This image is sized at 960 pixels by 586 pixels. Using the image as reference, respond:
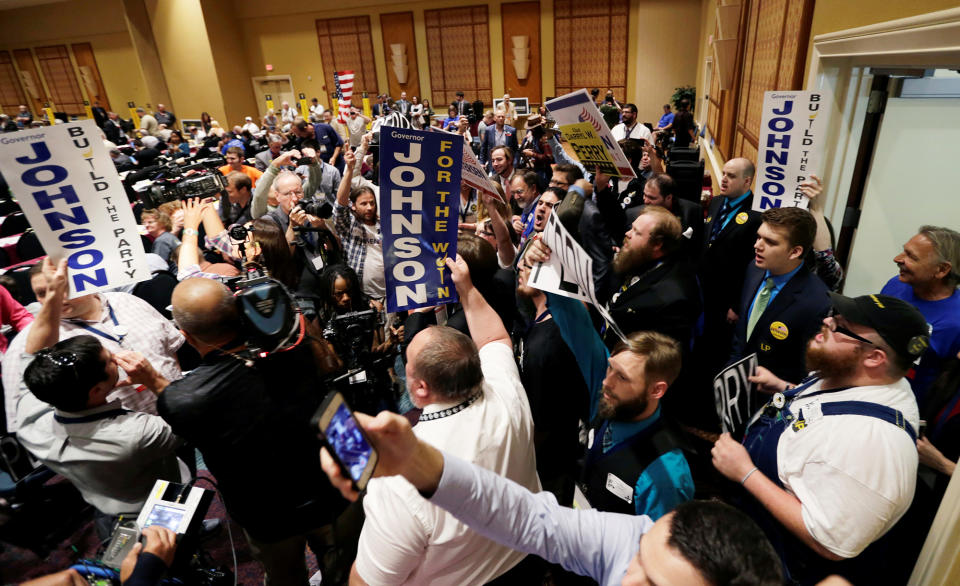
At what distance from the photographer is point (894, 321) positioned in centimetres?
157

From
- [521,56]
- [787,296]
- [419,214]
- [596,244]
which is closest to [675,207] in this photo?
[596,244]

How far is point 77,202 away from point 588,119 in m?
3.18

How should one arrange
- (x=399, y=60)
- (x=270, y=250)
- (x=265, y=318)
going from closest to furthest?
(x=265, y=318) → (x=270, y=250) → (x=399, y=60)

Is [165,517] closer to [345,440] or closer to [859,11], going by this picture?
[345,440]

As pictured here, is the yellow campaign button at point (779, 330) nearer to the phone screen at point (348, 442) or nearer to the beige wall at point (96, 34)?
the phone screen at point (348, 442)

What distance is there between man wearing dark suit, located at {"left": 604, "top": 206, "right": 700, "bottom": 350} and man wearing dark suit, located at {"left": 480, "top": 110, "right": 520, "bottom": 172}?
20.3ft

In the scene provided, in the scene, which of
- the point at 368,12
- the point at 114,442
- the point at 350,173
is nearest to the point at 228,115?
the point at 368,12

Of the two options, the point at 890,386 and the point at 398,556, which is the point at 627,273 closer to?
the point at 890,386

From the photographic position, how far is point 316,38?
18766 mm

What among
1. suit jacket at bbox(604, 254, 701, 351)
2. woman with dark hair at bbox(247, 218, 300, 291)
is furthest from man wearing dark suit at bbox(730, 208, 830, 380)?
woman with dark hair at bbox(247, 218, 300, 291)

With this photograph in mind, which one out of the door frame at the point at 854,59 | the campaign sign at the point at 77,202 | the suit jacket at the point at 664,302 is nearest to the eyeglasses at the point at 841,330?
the suit jacket at the point at 664,302

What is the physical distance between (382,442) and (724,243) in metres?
3.33

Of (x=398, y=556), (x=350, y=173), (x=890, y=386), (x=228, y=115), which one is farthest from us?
(x=228, y=115)

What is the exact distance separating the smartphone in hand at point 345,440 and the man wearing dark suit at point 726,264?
2954mm
